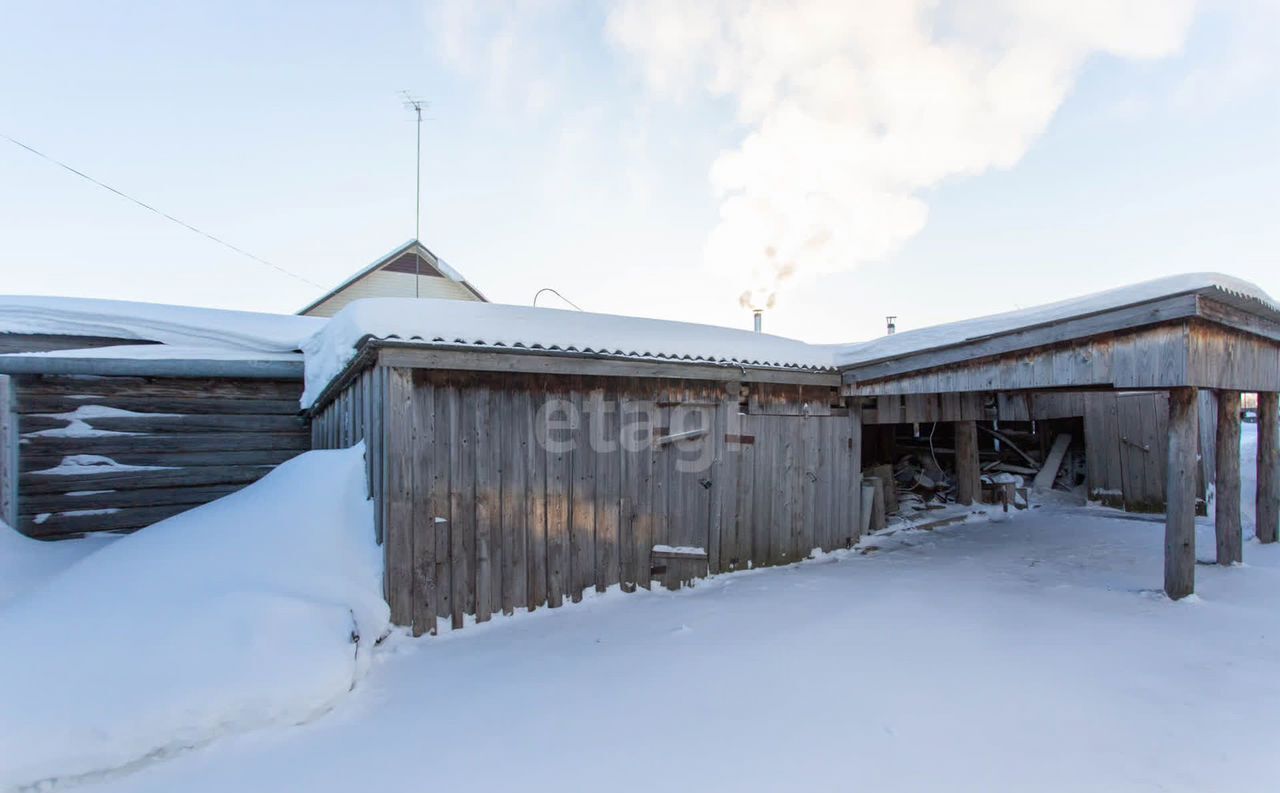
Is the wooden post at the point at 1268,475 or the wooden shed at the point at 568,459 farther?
the wooden post at the point at 1268,475

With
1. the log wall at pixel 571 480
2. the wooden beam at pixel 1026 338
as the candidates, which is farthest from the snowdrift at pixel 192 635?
the wooden beam at pixel 1026 338

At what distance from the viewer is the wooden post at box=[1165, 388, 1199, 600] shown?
474cm

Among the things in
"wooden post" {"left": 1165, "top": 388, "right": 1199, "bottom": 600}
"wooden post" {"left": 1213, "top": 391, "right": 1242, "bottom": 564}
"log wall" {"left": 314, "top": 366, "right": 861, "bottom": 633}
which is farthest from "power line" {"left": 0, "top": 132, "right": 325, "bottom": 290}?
"wooden post" {"left": 1213, "top": 391, "right": 1242, "bottom": 564}

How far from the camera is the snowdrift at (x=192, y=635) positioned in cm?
245

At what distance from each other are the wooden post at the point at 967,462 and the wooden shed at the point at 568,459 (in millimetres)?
5385

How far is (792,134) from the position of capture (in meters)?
17.3

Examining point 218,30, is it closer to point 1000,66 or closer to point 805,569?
point 805,569

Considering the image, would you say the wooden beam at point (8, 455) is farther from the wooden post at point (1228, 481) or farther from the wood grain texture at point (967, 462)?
the wood grain texture at point (967, 462)

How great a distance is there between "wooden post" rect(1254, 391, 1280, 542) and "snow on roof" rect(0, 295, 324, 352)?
11646 millimetres

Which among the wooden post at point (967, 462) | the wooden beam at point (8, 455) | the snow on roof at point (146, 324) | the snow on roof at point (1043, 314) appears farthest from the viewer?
the wooden post at point (967, 462)

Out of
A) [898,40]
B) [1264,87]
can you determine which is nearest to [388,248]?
[898,40]

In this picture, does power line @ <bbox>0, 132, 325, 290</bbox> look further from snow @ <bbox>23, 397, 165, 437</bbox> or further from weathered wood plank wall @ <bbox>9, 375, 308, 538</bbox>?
snow @ <bbox>23, 397, 165, 437</bbox>

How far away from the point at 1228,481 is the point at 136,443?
11554 millimetres

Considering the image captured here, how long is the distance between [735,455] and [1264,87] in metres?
9.27
